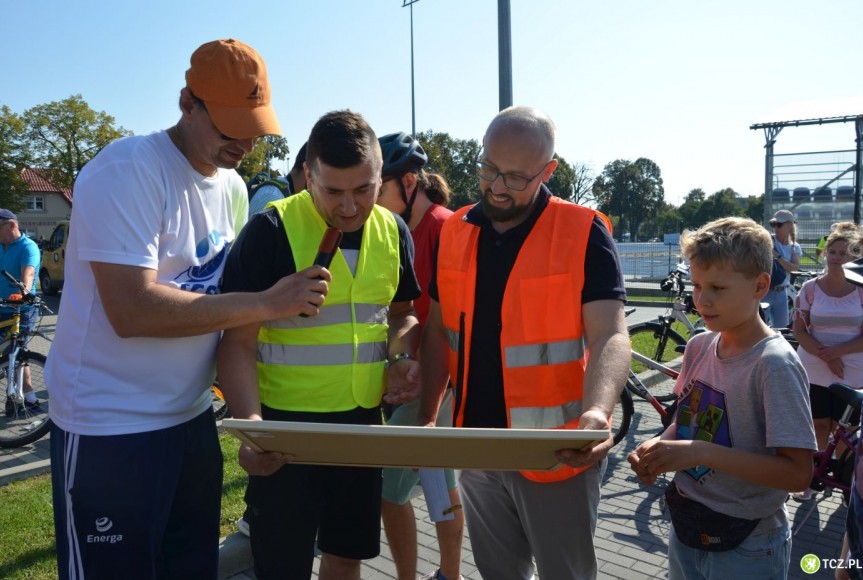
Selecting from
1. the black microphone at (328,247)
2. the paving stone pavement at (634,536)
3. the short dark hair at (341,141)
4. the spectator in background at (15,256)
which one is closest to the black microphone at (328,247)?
the black microphone at (328,247)

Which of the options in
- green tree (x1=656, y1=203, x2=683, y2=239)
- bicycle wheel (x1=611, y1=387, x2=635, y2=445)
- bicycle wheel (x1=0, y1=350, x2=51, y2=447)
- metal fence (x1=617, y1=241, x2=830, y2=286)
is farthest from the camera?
green tree (x1=656, y1=203, x2=683, y2=239)

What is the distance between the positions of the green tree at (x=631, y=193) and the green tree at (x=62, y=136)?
59.9 m

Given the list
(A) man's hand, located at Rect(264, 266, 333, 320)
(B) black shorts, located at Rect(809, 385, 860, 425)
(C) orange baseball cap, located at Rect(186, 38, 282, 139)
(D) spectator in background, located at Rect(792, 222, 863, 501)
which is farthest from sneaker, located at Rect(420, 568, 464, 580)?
(B) black shorts, located at Rect(809, 385, 860, 425)

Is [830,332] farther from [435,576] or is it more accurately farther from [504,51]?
[504,51]

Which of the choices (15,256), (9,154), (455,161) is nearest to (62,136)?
(9,154)

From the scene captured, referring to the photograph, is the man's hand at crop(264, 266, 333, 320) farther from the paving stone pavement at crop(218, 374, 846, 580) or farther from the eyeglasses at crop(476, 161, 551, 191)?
the paving stone pavement at crop(218, 374, 846, 580)

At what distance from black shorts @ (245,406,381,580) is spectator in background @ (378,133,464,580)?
2.28 feet

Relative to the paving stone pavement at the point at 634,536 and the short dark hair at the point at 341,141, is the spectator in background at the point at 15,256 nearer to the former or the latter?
the paving stone pavement at the point at 634,536

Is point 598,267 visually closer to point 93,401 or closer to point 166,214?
point 166,214

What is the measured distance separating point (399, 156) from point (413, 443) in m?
2.06

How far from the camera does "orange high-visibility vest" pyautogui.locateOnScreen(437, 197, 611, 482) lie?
7.30ft

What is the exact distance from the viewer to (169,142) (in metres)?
2.20

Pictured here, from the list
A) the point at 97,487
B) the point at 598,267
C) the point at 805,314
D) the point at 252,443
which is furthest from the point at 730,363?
the point at 805,314

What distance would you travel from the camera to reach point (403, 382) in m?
2.45
